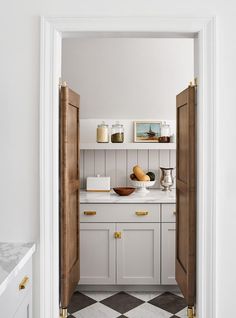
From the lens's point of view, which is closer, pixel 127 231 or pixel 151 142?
pixel 127 231

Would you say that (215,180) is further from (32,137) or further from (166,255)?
(166,255)

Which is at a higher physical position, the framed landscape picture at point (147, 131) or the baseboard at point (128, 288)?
the framed landscape picture at point (147, 131)

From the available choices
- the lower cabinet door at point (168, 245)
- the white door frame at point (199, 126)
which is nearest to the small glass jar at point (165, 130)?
the lower cabinet door at point (168, 245)

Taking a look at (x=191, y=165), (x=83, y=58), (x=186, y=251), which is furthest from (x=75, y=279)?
(x=83, y=58)

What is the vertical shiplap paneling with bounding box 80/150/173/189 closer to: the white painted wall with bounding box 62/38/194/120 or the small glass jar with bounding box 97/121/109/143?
the small glass jar with bounding box 97/121/109/143

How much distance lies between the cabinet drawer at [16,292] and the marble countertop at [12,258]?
48mm

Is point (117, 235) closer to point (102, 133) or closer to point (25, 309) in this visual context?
point (102, 133)

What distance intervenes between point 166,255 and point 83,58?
2237mm

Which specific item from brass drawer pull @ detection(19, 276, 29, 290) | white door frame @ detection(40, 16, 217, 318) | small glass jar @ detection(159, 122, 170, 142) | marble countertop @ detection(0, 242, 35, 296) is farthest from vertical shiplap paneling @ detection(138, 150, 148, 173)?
brass drawer pull @ detection(19, 276, 29, 290)

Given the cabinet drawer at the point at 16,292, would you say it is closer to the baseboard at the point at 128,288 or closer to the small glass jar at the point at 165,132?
the baseboard at the point at 128,288

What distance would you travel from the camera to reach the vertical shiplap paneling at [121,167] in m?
4.28

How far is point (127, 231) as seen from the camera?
11.9 ft

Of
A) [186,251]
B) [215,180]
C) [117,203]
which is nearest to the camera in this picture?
[215,180]

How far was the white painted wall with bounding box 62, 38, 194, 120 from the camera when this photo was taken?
3.95 m
